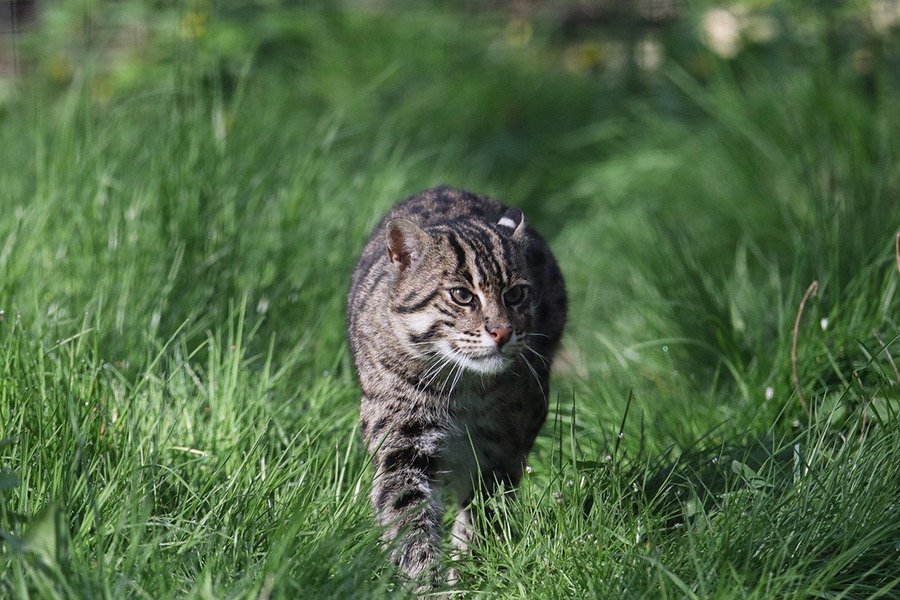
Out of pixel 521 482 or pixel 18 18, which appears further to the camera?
pixel 18 18

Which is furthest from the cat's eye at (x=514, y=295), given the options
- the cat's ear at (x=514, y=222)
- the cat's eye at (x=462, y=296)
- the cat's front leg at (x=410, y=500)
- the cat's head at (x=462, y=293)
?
the cat's front leg at (x=410, y=500)

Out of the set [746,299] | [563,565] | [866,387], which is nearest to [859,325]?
[866,387]

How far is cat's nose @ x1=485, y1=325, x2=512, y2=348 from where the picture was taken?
3277 millimetres

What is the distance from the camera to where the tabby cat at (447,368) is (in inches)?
131

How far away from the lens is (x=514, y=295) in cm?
345

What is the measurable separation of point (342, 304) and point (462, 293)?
4.37ft

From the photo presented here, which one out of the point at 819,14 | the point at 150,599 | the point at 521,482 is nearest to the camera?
the point at 150,599

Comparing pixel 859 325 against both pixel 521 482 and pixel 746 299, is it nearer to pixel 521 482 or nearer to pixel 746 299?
pixel 746 299

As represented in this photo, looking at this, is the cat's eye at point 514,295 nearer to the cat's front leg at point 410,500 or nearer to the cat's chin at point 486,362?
the cat's chin at point 486,362

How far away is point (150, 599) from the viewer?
253cm

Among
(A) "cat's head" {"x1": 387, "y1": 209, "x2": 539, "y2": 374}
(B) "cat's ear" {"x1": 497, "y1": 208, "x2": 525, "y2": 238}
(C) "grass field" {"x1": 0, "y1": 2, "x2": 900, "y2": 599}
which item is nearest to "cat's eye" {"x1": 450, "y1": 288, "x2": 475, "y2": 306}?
(A) "cat's head" {"x1": 387, "y1": 209, "x2": 539, "y2": 374}

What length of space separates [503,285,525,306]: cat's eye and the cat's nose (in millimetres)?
142

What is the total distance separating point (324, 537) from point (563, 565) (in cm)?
63

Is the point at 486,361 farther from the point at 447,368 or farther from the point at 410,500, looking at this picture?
the point at 410,500
